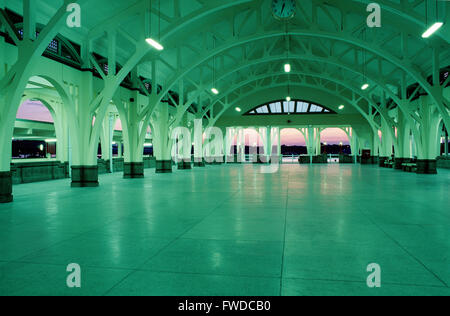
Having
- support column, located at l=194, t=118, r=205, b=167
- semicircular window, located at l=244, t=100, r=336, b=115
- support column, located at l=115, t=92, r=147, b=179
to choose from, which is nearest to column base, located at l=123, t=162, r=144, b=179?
support column, located at l=115, t=92, r=147, b=179

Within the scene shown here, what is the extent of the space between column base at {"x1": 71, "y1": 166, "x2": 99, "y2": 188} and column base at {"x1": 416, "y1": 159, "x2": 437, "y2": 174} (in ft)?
63.6

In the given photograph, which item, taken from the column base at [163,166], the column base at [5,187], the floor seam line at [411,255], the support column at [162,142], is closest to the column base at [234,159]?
the support column at [162,142]

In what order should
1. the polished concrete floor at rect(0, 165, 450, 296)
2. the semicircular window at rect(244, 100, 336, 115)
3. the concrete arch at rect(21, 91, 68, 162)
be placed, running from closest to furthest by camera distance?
the polished concrete floor at rect(0, 165, 450, 296) < the concrete arch at rect(21, 91, 68, 162) < the semicircular window at rect(244, 100, 336, 115)

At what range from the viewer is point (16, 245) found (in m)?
4.66

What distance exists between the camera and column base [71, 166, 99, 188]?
13617 mm

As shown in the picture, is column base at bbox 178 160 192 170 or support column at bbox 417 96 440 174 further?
column base at bbox 178 160 192 170

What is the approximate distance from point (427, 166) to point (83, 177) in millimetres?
20069

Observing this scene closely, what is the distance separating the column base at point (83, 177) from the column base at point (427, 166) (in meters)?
19.4

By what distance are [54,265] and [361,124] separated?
3849cm

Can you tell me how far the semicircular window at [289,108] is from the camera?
38500 mm

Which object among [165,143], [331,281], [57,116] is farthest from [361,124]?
[331,281]

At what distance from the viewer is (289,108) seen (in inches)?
1535

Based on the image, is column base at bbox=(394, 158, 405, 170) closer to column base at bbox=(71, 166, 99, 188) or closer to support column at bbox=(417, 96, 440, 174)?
support column at bbox=(417, 96, 440, 174)

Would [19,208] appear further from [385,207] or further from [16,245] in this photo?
[385,207]
